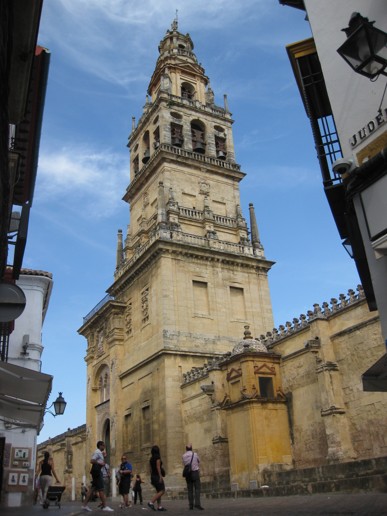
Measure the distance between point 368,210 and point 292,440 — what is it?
13.3 meters

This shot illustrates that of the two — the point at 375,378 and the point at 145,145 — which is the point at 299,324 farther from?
the point at 145,145

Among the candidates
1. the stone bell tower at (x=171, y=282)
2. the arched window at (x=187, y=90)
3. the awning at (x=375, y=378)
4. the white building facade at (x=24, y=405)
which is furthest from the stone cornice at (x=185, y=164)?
the awning at (x=375, y=378)

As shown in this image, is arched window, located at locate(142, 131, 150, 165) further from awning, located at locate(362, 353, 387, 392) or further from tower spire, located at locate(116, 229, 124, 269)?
awning, located at locate(362, 353, 387, 392)

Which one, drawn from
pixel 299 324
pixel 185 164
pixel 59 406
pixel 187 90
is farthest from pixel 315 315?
pixel 187 90

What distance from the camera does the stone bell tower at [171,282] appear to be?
2684 centimetres

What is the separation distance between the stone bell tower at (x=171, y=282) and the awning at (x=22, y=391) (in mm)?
14533

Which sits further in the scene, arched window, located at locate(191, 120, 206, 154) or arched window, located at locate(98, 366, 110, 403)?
arched window, located at locate(191, 120, 206, 154)

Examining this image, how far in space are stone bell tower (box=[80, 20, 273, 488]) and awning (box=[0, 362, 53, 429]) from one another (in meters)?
14.5

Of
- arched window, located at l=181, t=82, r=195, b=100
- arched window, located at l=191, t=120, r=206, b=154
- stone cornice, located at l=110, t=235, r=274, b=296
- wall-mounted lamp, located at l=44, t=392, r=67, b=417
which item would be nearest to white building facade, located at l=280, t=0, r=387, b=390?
wall-mounted lamp, located at l=44, t=392, r=67, b=417

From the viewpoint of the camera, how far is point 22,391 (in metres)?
9.70

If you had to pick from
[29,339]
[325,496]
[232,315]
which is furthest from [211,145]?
[325,496]

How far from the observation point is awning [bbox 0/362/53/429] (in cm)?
877

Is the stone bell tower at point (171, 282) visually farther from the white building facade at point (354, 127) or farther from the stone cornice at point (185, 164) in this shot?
the white building facade at point (354, 127)

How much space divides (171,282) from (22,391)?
1843 centimetres
